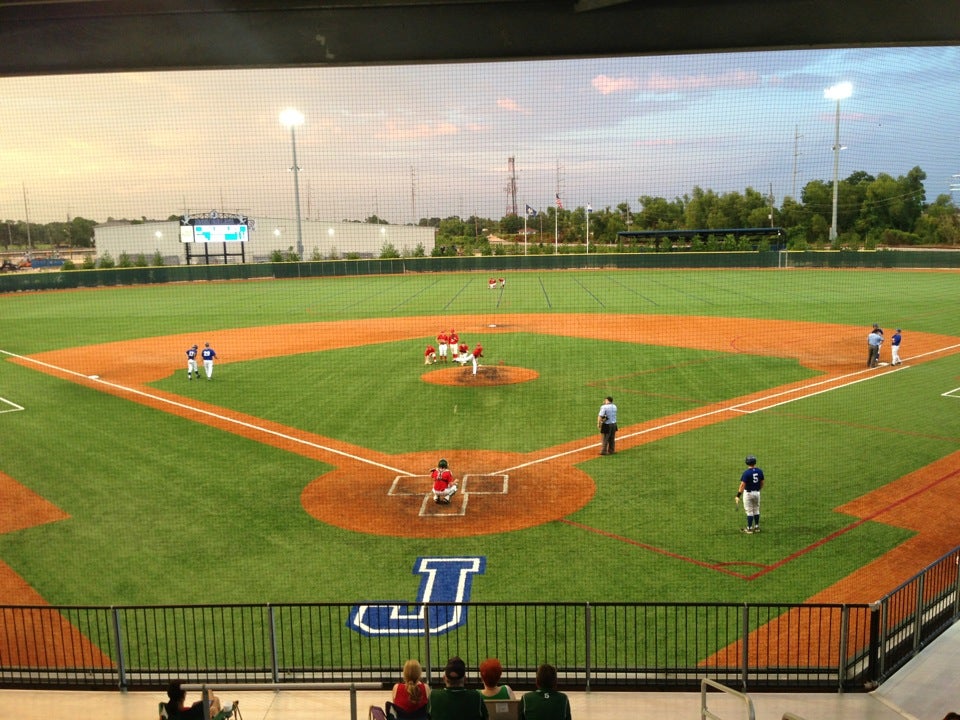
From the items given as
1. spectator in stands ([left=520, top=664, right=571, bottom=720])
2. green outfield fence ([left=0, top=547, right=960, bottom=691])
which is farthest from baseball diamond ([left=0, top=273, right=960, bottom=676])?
spectator in stands ([left=520, top=664, right=571, bottom=720])

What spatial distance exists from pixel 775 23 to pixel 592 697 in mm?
6249

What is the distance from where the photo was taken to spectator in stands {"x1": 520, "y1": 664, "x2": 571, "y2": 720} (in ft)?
17.3

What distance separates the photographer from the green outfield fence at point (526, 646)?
7.39 metres

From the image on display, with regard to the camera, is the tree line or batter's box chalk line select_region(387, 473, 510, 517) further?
the tree line

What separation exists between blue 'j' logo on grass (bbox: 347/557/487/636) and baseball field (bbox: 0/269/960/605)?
0.20 meters

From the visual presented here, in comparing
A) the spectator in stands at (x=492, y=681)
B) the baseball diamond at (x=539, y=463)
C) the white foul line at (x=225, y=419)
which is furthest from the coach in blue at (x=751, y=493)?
the spectator in stands at (x=492, y=681)

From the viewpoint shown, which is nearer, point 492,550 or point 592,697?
point 592,697

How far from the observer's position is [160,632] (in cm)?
925

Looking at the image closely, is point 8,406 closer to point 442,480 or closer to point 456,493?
point 456,493

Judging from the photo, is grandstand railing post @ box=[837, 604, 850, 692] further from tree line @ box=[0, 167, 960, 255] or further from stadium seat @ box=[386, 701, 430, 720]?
tree line @ box=[0, 167, 960, 255]

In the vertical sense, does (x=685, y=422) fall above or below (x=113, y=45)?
→ below

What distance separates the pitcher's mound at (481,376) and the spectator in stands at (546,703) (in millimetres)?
16939

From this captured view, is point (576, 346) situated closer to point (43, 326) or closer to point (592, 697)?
point (592, 697)

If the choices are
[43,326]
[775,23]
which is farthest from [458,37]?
[43,326]
